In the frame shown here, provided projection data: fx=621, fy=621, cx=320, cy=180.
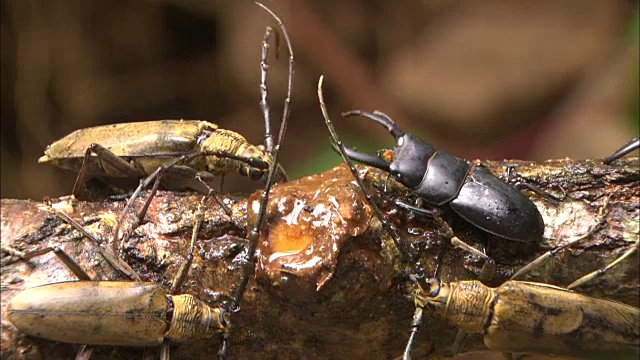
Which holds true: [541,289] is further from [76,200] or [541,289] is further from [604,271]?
[76,200]

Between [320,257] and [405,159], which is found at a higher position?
[405,159]

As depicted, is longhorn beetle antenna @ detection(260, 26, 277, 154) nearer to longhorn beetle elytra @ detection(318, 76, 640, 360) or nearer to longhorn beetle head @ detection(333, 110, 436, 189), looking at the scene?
longhorn beetle head @ detection(333, 110, 436, 189)

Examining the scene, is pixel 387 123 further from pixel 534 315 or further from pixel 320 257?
pixel 534 315

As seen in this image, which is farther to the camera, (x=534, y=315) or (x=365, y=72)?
(x=365, y=72)

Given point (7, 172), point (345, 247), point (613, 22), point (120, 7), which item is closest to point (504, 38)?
point (613, 22)

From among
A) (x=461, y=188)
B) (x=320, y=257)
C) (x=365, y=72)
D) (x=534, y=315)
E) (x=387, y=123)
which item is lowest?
(x=320, y=257)

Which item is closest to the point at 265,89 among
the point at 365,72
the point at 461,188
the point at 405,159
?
the point at 405,159

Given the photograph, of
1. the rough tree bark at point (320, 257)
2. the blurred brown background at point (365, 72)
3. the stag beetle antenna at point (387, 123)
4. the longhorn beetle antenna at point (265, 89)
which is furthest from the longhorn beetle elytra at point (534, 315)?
the blurred brown background at point (365, 72)

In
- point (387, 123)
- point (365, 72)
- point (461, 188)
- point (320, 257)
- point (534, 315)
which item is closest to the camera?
point (320, 257)
